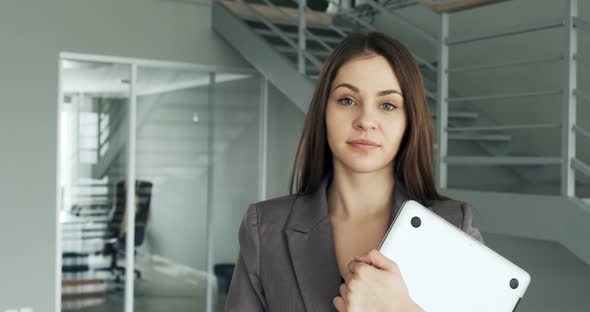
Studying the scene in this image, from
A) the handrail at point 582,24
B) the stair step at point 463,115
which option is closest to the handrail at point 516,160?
the handrail at point 582,24

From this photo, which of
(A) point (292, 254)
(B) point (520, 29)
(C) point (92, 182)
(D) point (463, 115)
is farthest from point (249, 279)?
(C) point (92, 182)

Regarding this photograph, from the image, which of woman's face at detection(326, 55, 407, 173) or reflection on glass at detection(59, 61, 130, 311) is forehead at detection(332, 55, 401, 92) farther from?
reflection on glass at detection(59, 61, 130, 311)

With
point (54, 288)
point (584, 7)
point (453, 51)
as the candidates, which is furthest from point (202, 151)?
point (584, 7)

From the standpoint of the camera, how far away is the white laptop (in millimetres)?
879

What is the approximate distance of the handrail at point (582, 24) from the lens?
251 cm

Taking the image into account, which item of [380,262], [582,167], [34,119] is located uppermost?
[34,119]

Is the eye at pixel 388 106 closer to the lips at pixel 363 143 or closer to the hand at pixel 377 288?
the lips at pixel 363 143

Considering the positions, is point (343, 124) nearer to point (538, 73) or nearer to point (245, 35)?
point (538, 73)

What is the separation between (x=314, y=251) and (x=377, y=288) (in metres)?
0.20

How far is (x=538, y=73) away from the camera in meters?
4.23

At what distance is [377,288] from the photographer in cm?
86

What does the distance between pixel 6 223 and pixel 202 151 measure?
1.54 meters

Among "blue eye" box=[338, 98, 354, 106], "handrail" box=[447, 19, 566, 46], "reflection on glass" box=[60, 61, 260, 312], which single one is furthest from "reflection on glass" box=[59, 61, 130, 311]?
"blue eye" box=[338, 98, 354, 106]

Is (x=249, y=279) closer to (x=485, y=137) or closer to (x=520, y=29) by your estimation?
(x=520, y=29)
